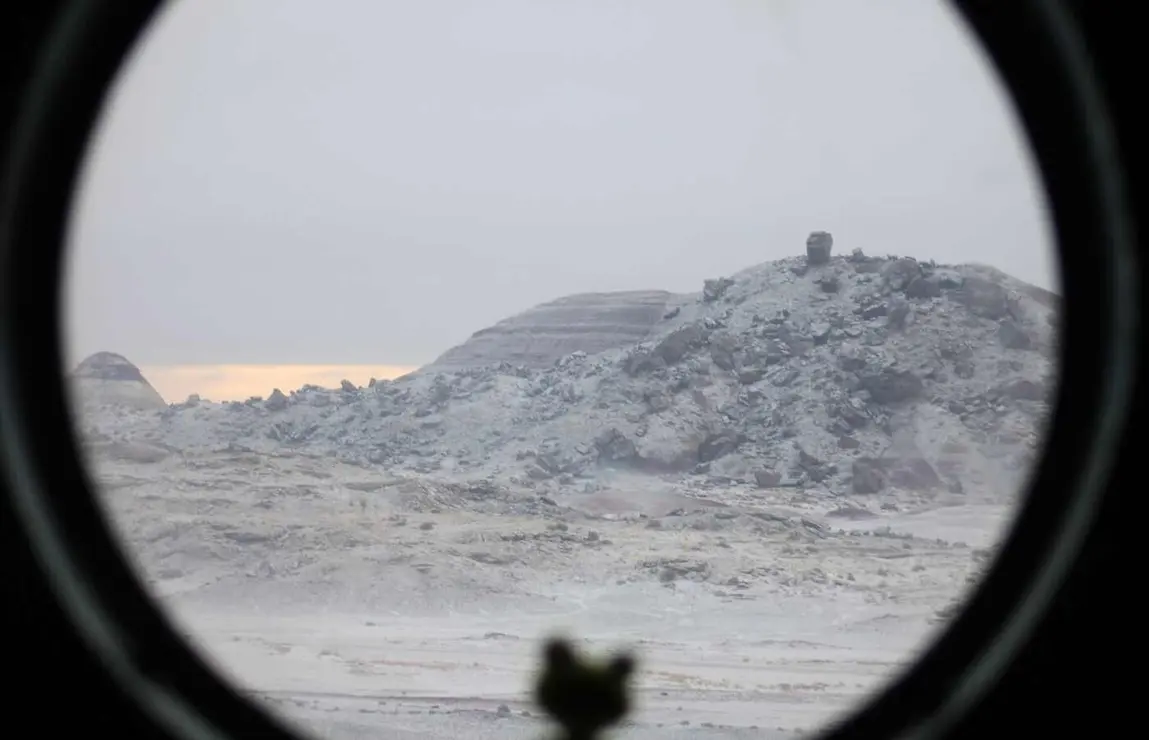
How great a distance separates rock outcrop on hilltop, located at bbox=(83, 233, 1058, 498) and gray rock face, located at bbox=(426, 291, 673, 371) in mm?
3646

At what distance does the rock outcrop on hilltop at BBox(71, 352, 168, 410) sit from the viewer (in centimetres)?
5516

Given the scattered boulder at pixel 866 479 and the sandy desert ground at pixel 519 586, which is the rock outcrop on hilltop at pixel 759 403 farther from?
the sandy desert ground at pixel 519 586

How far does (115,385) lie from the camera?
5681 cm

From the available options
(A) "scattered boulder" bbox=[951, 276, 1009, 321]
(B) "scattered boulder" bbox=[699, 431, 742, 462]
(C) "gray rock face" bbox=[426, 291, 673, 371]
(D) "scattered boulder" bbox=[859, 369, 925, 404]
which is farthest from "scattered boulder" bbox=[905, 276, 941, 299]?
(C) "gray rock face" bbox=[426, 291, 673, 371]

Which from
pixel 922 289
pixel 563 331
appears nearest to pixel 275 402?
pixel 563 331

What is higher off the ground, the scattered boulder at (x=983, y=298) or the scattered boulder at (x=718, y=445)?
the scattered boulder at (x=983, y=298)

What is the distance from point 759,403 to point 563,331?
18264mm

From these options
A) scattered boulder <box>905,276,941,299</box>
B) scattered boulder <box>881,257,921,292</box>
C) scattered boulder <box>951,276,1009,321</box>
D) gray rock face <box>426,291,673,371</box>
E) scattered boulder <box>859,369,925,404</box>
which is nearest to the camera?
scattered boulder <box>859,369,925,404</box>

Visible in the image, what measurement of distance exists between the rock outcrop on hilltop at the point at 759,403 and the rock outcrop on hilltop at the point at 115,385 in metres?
1.84

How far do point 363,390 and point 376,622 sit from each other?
3048 centimetres

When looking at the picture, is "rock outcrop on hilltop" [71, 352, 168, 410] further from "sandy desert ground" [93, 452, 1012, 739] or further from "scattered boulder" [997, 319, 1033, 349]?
"scattered boulder" [997, 319, 1033, 349]

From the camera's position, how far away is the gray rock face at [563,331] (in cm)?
6362

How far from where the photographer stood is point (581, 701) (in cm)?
153

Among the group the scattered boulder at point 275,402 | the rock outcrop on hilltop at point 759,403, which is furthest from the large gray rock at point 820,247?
the scattered boulder at point 275,402
